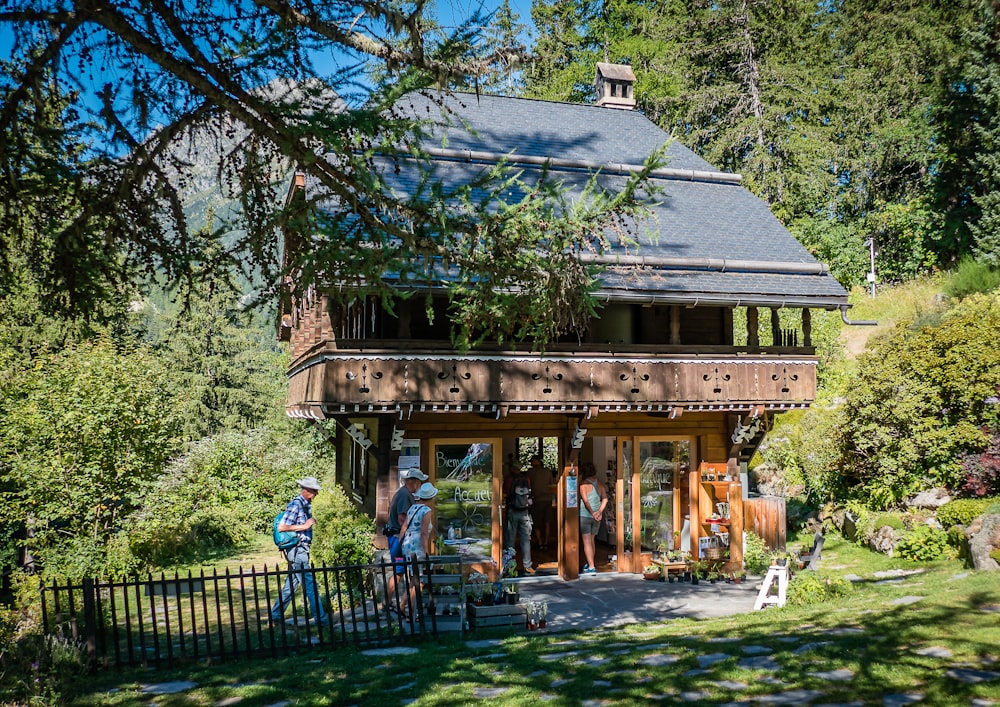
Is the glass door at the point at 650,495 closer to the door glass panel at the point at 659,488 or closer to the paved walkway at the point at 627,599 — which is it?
the door glass panel at the point at 659,488

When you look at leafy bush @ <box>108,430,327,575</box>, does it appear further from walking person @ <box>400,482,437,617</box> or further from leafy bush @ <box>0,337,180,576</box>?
walking person @ <box>400,482,437,617</box>

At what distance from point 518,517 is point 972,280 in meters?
20.3

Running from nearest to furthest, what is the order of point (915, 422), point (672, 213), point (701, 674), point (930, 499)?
point (701, 674)
point (930, 499)
point (915, 422)
point (672, 213)

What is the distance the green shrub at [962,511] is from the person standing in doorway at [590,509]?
5.93m

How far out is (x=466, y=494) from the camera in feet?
50.5

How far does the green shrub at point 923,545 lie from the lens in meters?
14.9

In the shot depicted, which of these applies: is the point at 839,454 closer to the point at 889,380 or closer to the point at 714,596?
the point at 889,380

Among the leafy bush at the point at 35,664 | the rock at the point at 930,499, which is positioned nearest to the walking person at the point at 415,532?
the leafy bush at the point at 35,664

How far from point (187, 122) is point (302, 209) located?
1332 mm

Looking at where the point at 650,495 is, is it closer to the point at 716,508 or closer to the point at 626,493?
the point at 626,493

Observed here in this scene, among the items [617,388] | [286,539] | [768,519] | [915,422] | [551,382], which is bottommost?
[768,519]

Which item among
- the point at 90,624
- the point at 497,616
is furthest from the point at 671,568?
the point at 90,624

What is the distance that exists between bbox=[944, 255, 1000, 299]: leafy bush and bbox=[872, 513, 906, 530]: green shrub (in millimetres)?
13507

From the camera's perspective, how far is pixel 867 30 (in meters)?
39.7
